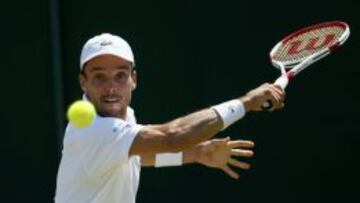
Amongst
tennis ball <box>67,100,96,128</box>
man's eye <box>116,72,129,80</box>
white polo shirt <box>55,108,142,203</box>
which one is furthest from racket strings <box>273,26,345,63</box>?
tennis ball <box>67,100,96,128</box>

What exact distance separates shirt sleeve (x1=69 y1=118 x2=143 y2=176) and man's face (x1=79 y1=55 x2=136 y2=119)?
10 centimetres

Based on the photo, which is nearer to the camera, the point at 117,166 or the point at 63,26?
the point at 117,166

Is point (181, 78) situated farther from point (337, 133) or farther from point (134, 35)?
point (337, 133)

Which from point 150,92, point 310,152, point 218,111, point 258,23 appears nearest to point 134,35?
point 150,92

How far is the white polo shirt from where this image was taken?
3.57m

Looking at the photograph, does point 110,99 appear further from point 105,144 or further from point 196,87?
point 196,87

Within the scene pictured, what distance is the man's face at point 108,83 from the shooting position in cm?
368

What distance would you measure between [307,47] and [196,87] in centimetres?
164

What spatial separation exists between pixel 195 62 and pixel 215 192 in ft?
2.79

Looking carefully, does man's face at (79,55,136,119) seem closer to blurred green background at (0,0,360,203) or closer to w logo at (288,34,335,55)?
w logo at (288,34,335,55)

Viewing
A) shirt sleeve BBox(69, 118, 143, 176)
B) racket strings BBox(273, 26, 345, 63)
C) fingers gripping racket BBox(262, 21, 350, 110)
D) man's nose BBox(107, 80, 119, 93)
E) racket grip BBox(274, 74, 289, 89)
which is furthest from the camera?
racket strings BBox(273, 26, 345, 63)

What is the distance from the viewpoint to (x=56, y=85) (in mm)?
6281

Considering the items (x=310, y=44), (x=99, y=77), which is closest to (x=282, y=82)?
(x=310, y=44)

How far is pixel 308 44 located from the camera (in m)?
4.61
